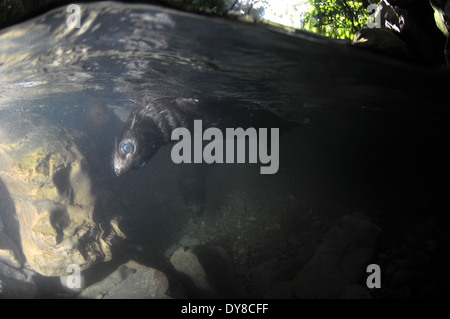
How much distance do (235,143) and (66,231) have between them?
750 cm

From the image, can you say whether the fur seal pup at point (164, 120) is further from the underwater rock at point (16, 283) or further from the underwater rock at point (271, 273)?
the underwater rock at point (16, 283)

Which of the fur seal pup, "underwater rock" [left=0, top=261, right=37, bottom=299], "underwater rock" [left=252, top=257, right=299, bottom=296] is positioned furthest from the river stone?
"underwater rock" [left=252, top=257, right=299, bottom=296]

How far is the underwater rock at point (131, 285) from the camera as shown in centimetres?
687

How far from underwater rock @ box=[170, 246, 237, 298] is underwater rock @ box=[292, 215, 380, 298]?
2067mm

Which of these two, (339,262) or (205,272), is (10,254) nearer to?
(205,272)

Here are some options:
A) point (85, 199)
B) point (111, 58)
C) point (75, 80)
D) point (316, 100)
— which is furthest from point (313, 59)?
point (75, 80)

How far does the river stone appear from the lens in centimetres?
746

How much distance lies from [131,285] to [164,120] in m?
5.10

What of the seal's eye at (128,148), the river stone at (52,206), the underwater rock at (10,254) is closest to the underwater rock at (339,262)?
the seal's eye at (128,148)

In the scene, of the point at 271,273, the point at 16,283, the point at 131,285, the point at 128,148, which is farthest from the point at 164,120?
the point at 16,283

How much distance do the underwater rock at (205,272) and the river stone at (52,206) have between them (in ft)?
8.07

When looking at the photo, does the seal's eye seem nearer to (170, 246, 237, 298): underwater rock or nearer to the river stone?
the river stone

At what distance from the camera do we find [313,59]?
18.9 feet

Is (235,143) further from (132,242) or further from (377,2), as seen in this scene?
(377,2)
